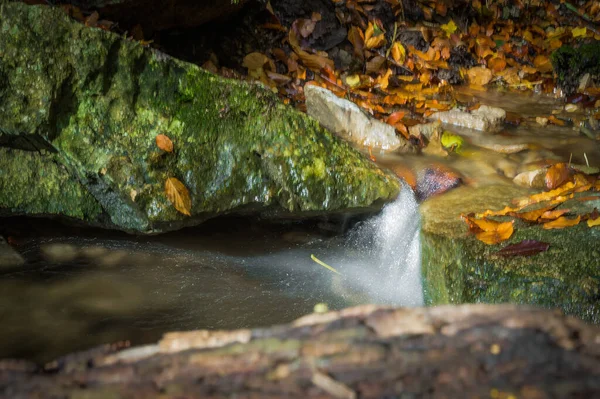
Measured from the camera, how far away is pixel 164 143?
3592 mm

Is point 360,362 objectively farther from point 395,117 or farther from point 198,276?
point 395,117

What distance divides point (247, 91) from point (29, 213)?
1.75 m

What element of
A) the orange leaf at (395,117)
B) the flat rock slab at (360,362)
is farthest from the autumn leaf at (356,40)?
the flat rock slab at (360,362)

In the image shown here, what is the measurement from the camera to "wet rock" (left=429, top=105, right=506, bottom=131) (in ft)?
18.2

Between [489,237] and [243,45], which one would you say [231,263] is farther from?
[243,45]

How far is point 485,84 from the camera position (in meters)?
7.29

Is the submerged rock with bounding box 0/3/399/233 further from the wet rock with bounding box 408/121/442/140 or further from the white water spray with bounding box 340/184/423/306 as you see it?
the wet rock with bounding box 408/121/442/140

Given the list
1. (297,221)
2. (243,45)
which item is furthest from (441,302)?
(243,45)

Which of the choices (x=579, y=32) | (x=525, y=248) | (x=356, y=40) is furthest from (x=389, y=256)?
(x=579, y=32)

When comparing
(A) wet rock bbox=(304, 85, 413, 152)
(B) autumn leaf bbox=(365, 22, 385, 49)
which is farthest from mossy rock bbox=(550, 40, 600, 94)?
(A) wet rock bbox=(304, 85, 413, 152)

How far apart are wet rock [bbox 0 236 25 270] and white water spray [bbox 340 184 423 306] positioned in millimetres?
2164

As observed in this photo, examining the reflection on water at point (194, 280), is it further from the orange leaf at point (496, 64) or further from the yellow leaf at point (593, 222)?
the orange leaf at point (496, 64)

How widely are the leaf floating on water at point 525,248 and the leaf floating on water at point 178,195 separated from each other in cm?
197

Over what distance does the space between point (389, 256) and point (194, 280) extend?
56.3 inches
